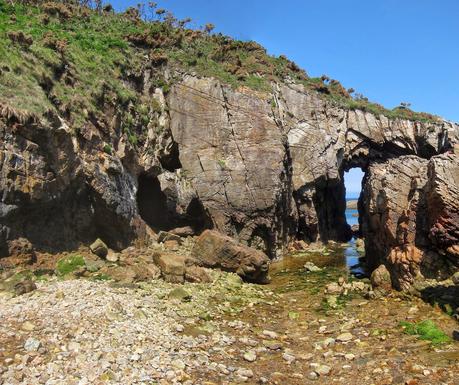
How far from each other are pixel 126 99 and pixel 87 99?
5.74 meters

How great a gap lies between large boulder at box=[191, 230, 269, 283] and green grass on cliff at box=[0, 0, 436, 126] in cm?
1395

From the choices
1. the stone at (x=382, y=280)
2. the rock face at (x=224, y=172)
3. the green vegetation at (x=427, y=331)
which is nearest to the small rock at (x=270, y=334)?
the green vegetation at (x=427, y=331)

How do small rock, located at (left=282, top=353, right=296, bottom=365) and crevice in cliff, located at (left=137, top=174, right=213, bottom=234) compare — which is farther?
crevice in cliff, located at (left=137, top=174, right=213, bottom=234)

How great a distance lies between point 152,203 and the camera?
42094mm

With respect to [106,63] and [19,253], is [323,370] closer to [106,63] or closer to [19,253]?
[19,253]

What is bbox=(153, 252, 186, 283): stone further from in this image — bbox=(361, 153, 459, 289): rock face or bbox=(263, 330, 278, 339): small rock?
bbox=(361, 153, 459, 289): rock face

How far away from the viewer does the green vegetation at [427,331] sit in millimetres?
17609

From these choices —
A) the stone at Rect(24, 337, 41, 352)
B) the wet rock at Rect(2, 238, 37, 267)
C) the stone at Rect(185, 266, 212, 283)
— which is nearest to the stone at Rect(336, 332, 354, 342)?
the stone at Rect(185, 266, 212, 283)

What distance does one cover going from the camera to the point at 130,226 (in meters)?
33.7

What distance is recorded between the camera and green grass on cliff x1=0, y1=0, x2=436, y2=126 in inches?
1202

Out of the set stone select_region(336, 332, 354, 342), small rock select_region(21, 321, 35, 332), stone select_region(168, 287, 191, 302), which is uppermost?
small rock select_region(21, 321, 35, 332)

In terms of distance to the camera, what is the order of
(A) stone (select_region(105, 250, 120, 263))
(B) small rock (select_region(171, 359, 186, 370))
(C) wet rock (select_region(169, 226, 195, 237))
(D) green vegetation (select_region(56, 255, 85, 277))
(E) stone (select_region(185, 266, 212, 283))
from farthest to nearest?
(C) wet rock (select_region(169, 226, 195, 237))
(A) stone (select_region(105, 250, 120, 263))
(E) stone (select_region(185, 266, 212, 283))
(D) green vegetation (select_region(56, 255, 85, 277))
(B) small rock (select_region(171, 359, 186, 370))

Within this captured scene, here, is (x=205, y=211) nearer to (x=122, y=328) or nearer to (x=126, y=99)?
(x=126, y=99)

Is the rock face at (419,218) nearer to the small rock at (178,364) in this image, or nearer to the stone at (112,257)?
the small rock at (178,364)
